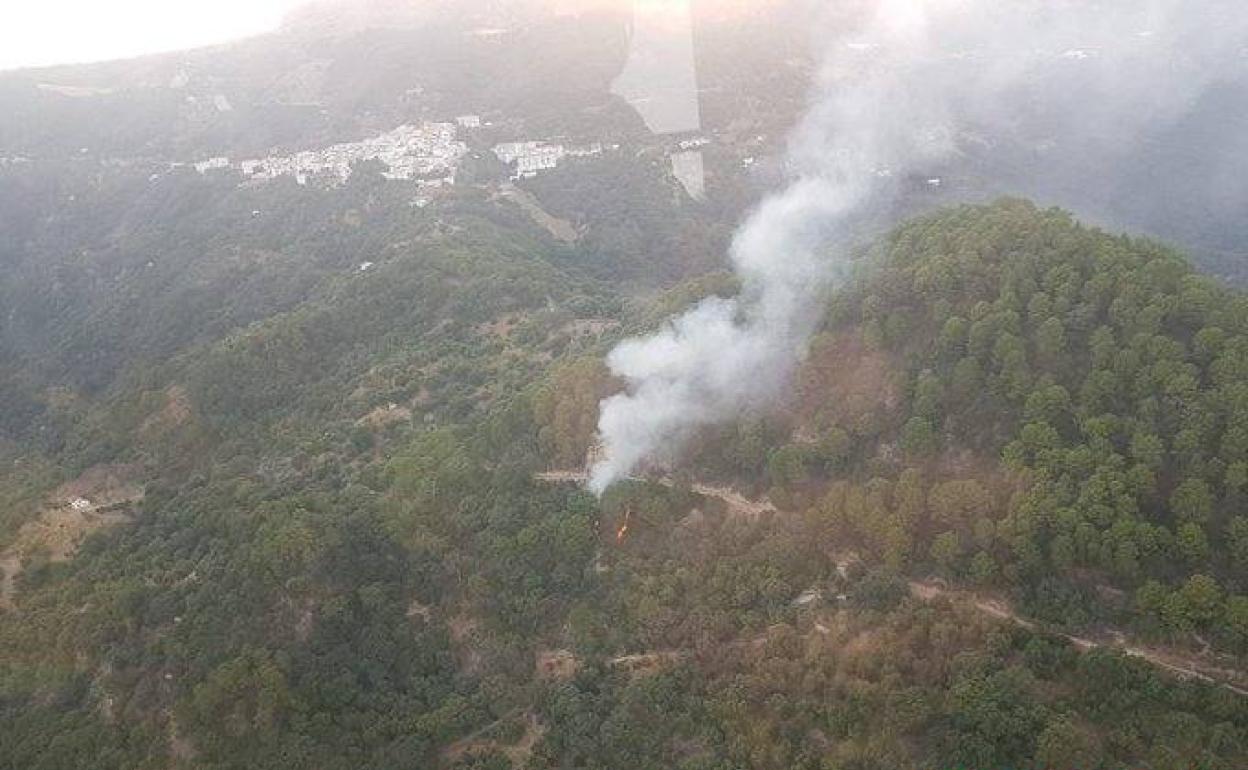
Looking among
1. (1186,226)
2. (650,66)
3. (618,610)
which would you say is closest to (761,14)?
(650,66)

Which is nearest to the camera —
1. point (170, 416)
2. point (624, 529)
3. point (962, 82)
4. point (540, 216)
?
point (624, 529)

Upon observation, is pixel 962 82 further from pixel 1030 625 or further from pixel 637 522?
pixel 1030 625

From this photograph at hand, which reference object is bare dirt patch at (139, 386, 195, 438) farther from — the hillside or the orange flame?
the orange flame

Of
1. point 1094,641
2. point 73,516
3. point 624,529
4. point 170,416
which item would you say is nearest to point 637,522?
point 624,529

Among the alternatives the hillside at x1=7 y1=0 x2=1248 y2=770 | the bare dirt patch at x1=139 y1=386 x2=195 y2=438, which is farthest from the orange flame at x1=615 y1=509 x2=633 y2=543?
the bare dirt patch at x1=139 y1=386 x2=195 y2=438

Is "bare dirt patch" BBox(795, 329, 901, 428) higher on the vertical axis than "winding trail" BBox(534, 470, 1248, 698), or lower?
higher

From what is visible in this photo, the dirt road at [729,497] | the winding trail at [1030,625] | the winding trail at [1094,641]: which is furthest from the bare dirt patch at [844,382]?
the winding trail at [1094,641]

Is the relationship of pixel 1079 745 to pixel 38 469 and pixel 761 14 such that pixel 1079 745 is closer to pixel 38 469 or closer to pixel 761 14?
pixel 38 469

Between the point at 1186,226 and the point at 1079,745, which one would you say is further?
the point at 1186,226
